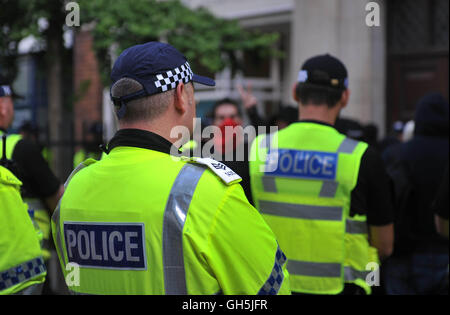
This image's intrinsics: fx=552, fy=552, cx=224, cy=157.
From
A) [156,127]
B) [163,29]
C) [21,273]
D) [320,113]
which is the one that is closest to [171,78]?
[156,127]

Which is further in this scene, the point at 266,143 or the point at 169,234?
the point at 266,143

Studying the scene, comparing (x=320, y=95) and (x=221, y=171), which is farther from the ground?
(x=320, y=95)

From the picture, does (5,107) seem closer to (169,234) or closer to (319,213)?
(319,213)

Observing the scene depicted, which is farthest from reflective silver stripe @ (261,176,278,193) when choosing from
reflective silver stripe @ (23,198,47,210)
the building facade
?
the building facade

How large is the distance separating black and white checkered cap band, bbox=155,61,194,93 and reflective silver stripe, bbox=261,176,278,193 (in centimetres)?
135

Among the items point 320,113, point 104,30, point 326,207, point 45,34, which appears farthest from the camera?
point 45,34

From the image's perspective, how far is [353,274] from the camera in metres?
3.15

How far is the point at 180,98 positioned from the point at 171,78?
3.0 inches

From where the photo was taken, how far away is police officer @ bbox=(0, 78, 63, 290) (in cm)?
381

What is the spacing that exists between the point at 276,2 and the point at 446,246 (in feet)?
25.0

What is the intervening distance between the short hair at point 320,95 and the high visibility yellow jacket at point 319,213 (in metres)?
0.22

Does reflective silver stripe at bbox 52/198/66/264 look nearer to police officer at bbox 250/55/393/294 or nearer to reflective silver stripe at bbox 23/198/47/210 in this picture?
police officer at bbox 250/55/393/294
